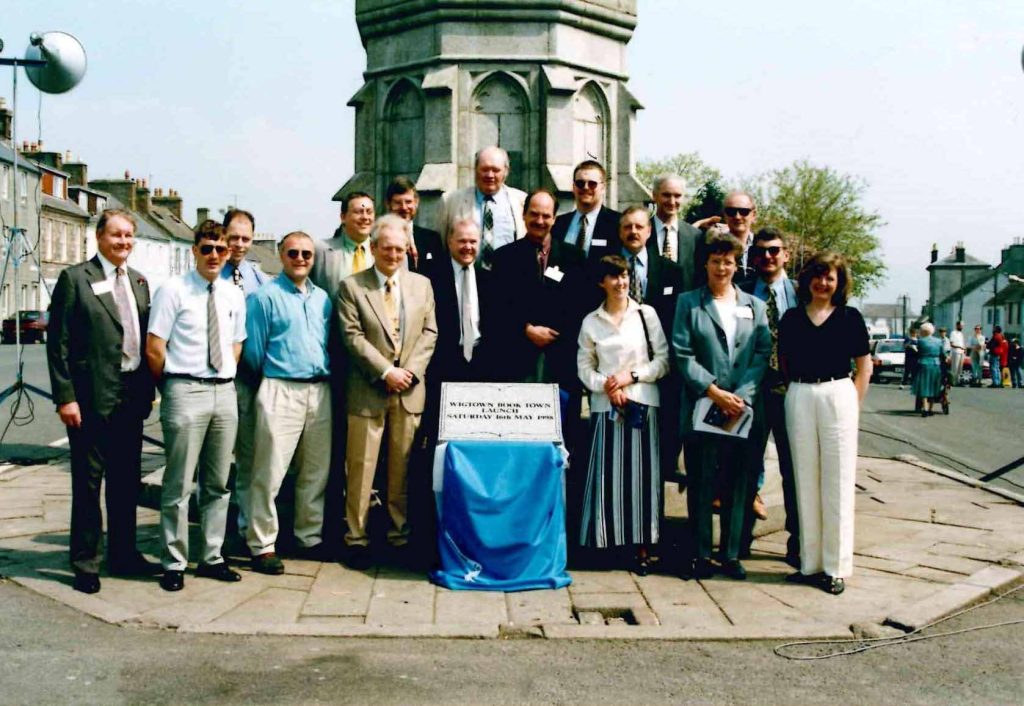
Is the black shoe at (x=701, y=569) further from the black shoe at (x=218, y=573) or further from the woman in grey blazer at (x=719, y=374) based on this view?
the black shoe at (x=218, y=573)

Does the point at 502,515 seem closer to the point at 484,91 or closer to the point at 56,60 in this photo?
the point at 484,91

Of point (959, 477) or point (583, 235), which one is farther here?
point (959, 477)

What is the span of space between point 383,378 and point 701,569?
2.22 m

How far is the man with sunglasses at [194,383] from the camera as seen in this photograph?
6.04 m

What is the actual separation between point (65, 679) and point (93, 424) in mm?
1802

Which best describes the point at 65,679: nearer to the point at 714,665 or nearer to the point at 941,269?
the point at 714,665

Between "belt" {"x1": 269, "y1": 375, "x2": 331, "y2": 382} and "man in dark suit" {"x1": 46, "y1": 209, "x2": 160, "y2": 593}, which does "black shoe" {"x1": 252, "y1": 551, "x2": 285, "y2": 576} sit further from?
"belt" {"x1": 269, "y1": 375, "x2": 331, "y2": 382}

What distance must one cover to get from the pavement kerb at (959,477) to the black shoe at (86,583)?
7.28m

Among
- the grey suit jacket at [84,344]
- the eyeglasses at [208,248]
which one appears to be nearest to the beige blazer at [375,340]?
the eyeglasses at [208,248]

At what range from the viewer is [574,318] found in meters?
6.84

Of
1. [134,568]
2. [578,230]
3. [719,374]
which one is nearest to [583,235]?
[578,230]

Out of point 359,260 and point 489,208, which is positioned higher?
point 489,208

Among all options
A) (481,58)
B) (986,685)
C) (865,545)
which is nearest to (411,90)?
(481,58)

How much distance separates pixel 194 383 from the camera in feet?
19.9
